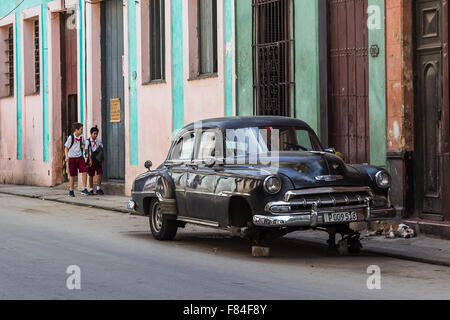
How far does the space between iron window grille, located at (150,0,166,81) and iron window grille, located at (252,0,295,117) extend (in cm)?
445

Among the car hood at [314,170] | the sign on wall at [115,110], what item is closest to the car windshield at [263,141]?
the car hood at [314,170]

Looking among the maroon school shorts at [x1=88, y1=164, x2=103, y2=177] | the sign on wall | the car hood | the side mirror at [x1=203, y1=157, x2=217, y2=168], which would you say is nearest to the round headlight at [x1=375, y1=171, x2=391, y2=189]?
the car hood

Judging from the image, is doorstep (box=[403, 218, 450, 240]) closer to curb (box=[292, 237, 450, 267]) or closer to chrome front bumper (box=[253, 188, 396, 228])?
curb (box=[292, 237, 450, 267])

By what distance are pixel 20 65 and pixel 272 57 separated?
14.1 m

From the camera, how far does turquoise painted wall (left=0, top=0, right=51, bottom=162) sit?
91.7 ft

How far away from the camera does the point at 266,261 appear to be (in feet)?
36.2

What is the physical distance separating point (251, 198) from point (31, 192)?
15.1 m

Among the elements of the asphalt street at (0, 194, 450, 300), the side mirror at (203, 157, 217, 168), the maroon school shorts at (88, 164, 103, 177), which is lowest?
the asphalt street at (0, 194, 450, 300)

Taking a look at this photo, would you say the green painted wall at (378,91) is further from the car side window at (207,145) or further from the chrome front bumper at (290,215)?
the chrome front bumper at (290,215)

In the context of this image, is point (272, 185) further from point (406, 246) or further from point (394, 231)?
point (394, 231)

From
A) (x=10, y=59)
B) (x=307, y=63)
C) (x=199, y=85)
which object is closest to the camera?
(x=307, y=63)

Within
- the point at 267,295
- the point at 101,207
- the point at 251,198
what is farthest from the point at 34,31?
the point at 267,295

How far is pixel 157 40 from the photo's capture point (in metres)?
22.5

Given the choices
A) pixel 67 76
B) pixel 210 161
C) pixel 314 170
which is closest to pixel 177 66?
pixel 67 76
